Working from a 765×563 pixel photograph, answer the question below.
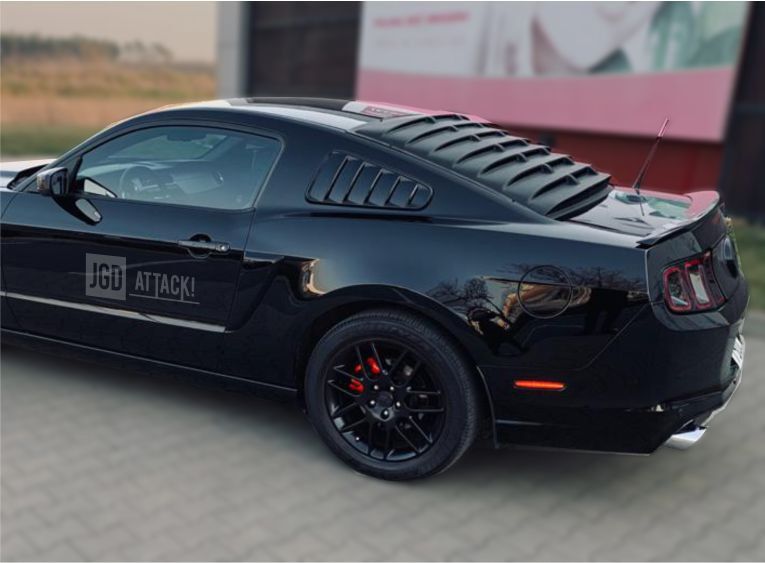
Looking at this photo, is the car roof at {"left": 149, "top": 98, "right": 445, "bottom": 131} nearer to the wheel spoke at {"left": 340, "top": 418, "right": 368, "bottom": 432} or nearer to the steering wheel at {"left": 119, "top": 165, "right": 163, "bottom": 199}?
the steering wheel at {"left": 119, "top": 165, "right": 163, "bottom": 199}

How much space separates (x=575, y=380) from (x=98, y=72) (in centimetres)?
2618

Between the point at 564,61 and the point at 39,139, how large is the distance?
41.4 ft

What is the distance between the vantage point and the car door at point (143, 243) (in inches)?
148

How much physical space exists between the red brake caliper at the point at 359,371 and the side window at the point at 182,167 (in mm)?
876

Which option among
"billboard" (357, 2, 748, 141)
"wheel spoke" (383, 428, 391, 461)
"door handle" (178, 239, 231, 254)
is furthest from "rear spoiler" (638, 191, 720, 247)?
"billboard" (357, 2, 748, 141)

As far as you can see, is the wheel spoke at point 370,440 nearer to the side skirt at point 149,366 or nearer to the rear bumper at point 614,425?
the side skirt at point 149,366

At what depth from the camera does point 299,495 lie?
3.46 metres

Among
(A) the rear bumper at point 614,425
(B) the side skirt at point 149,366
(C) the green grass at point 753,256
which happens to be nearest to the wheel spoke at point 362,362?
(B) the side skirt at point 149,366

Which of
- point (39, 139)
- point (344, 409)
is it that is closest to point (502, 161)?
point (344, 409)

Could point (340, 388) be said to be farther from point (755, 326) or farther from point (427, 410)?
point (755, 326)

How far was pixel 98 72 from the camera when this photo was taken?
87.2 ft

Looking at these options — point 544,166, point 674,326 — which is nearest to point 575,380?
point 674,326

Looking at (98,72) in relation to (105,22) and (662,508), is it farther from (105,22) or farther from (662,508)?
(662,508)

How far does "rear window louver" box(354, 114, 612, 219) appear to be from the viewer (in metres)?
3.50
